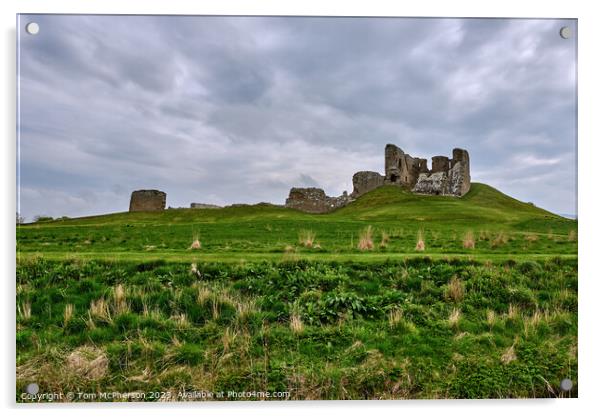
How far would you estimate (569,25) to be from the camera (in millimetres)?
5039

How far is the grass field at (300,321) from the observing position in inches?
159

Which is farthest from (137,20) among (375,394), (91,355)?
(375,394)

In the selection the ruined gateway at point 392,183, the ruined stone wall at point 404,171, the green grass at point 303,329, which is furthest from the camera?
the ruined stone wall at point 404,171

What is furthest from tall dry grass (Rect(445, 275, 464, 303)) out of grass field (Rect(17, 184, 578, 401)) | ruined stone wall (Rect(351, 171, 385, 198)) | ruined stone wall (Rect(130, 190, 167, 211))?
ruined stone wall (Rect(351, 171, 385, 198))

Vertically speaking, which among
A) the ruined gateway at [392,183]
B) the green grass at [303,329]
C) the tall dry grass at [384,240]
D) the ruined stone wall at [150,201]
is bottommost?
the green grass at [303,329]

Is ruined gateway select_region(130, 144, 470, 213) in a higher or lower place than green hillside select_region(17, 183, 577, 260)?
higher

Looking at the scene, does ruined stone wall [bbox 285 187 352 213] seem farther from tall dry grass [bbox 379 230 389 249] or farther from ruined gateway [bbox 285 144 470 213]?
tall dry grass [bbox 379 230 389 249]

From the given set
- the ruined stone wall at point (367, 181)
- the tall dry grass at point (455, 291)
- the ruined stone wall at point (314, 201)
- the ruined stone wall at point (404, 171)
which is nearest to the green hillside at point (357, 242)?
the tall dry grass at point (455, 291)

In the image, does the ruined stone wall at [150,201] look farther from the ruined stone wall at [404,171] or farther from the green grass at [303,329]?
the ruined stone wall at [404,171]

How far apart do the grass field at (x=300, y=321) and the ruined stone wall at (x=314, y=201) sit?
1675 cm

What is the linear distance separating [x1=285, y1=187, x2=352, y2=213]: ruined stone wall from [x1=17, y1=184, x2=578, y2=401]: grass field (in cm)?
1675

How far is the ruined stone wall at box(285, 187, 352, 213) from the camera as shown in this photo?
22703 millimetres
